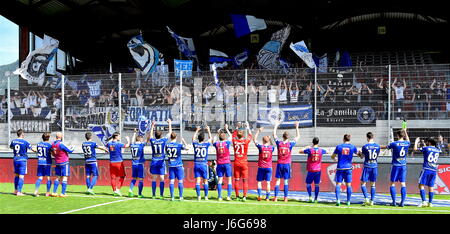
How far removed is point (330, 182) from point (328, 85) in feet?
11.0

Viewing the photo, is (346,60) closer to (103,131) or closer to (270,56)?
(270,56)

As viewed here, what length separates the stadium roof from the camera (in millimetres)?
33562

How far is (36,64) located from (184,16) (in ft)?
53.8

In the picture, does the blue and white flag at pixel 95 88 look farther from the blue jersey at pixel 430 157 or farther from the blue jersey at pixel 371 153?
the blue jersey at pixel 430 157

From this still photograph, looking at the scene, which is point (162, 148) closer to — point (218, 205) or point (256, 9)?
point (218, 205)

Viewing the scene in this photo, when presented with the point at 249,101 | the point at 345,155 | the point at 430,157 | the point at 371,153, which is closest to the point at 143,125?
the point at 249,101

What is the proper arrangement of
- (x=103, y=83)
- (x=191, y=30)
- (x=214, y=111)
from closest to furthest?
(x=214, y=111) < (x=103, y=83) < (x=191, y=30)

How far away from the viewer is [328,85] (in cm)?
1619

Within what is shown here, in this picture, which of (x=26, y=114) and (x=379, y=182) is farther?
(x=26, y=114)

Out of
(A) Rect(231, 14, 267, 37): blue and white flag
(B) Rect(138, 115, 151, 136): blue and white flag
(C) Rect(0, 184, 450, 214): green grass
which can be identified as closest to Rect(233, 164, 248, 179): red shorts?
(C) Rect(0, 184, 450, 214): green grass

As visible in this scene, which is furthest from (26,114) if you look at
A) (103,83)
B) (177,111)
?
(177,111)

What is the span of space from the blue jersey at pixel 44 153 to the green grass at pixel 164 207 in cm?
114

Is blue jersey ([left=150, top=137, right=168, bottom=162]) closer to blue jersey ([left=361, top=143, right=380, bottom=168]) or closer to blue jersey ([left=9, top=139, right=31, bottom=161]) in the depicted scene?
blue jersey ([left=9, top=139, right=31, bottom=161])

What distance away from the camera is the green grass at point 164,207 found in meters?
11.5
